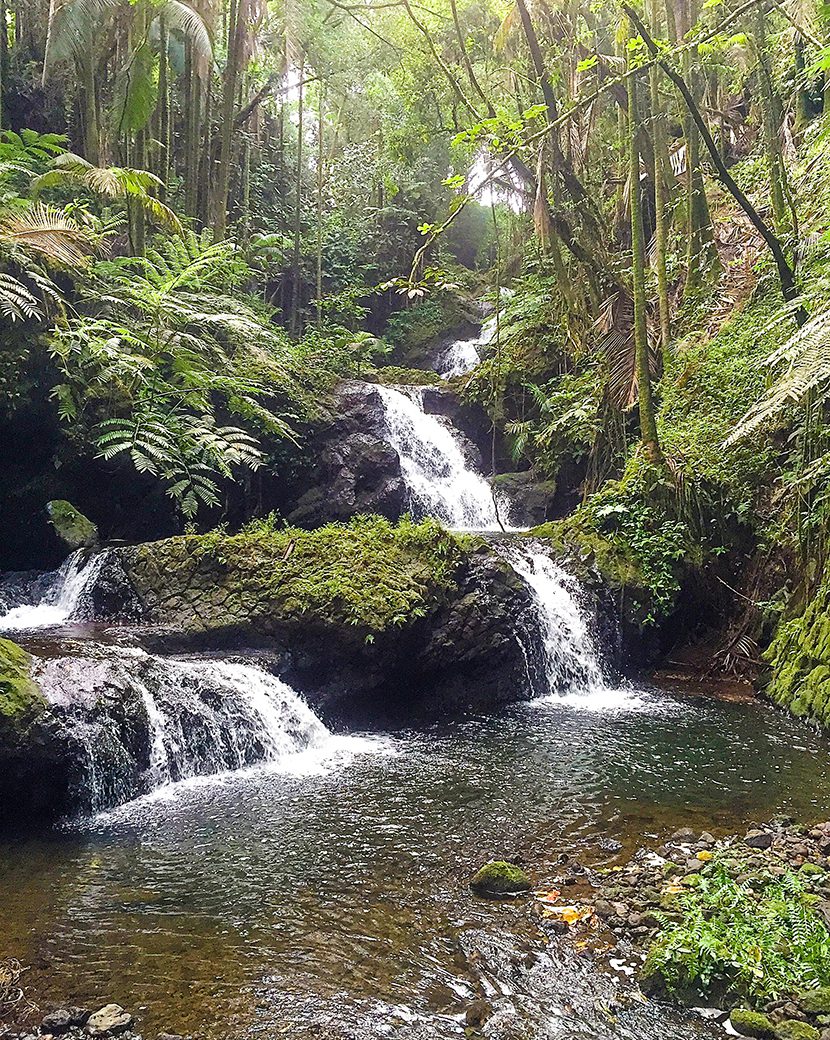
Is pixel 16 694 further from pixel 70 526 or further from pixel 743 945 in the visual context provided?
pixel 70 526

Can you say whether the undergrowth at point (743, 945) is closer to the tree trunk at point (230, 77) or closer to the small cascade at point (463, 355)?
the tree trunk at point (230, 77)

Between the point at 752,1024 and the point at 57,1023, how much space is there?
3.22 meters

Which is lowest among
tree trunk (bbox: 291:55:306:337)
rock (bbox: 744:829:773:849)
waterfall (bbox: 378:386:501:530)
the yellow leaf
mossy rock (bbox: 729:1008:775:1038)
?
mossy rock (bbox: 729:1008:775:1038)

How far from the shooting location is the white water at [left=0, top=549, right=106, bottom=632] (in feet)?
32.4

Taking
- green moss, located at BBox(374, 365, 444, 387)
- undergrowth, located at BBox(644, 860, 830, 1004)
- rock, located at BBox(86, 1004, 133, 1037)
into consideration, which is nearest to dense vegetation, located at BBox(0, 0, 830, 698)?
green moss, located at BBox(374, 365, 444, 387)

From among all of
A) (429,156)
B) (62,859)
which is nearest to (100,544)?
(62,859)

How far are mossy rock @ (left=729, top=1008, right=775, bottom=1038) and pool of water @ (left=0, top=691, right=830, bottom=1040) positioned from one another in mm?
248

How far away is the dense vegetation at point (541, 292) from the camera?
10.1 meters

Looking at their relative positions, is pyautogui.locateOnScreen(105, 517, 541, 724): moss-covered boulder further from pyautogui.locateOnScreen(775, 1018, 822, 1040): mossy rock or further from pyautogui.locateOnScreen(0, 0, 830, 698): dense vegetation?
pyautogui.locateOnScreen(775, 1018, 822, 1040): mossy rock

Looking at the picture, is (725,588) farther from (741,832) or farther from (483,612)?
(741,832)

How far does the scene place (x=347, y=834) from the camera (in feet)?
19.6

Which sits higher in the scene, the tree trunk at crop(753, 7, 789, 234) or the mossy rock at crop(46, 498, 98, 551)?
the tree trunk at crop(753, 7, 789, 234)

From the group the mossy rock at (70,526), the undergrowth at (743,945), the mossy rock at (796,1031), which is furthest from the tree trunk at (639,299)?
the mossy rock at (796,1031)

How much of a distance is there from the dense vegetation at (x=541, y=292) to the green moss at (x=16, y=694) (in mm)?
4577
